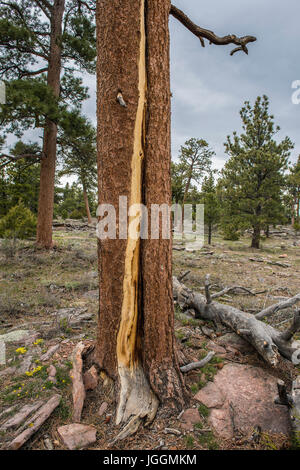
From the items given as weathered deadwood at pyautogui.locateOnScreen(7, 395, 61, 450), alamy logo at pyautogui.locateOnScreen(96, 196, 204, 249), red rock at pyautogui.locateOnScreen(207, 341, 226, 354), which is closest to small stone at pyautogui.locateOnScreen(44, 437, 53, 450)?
weathered deadwood at pyautogui.locateOnScreen(7, 395, 61, 450)

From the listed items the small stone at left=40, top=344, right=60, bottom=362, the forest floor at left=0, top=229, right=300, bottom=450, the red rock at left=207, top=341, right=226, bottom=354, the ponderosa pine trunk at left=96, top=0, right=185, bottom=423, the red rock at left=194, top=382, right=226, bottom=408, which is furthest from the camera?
the red rock at left=207, top=341, right=226, bottom=354

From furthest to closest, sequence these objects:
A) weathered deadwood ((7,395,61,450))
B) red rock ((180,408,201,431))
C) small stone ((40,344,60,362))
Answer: small stone ((40,344,60,362)) → red rock ((180,408,201,431)) → weathered deadwood ((7,395,61,450))

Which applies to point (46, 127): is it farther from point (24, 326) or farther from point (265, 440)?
point (265, 440)

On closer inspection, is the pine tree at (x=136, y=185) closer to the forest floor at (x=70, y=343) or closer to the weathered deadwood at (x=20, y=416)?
the forest floor at (x=70, y=343)

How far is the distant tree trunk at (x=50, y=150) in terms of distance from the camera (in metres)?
8.76

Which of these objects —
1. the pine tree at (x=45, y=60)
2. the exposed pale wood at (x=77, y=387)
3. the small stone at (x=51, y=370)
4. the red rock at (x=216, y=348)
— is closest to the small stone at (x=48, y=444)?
the exposed pale wood at (x=77, y=387)

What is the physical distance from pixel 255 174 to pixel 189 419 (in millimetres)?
14226

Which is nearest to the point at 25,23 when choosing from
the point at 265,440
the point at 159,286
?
the point at 159,286

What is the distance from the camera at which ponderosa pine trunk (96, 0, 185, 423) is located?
6.53 ft

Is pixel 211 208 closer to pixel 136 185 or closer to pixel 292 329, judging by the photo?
pixel 292 329

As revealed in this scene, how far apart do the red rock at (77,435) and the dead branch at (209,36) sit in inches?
149

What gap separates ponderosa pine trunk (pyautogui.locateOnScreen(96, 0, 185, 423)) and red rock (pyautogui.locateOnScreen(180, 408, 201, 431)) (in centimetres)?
8

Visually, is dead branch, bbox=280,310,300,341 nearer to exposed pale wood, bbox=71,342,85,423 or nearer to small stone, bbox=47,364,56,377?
exposed pale wood, bbox=71,342,85,423

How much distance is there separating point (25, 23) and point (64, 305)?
9336mm
